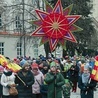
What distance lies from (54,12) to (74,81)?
8547 millimetres

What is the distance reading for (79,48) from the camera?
49.6 metres

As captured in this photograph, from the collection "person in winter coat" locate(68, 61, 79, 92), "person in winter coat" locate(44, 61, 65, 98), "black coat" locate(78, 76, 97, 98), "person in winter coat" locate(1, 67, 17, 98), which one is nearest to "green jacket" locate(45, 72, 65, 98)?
"person in winter coat" locate(44, 61, 65, 98)

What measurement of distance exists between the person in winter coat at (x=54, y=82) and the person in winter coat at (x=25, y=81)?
137cm

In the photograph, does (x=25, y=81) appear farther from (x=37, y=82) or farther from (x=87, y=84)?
(x=87, y=84)

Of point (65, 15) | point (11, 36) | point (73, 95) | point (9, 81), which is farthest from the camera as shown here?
point (11, 36)

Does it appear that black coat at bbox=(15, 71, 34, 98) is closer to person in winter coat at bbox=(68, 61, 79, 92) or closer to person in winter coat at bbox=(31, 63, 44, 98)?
person in winter coat at bbox=(31, 63, 44, 98)

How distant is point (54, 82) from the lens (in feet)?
40.8

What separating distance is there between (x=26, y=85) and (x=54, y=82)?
175 cm

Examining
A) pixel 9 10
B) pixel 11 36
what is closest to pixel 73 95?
pixel 9 10

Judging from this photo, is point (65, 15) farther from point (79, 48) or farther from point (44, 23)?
point (79, 48)

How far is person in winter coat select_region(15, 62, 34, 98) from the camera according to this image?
543 inches

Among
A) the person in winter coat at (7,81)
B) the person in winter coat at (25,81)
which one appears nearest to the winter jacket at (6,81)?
the person in winter coat at (7,81)

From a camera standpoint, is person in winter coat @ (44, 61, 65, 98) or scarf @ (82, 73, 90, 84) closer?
person in winter coat @ (44, 61, 65, 98)

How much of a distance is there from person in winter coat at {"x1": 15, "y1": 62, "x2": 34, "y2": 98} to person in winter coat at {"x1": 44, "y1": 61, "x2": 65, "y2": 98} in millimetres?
1374
